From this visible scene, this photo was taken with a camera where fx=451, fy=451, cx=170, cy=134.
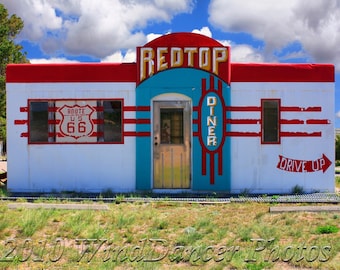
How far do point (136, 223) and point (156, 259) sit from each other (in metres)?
2.02

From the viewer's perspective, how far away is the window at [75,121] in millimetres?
12289

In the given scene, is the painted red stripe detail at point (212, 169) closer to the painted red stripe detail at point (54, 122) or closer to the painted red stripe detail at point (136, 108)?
the painted red stripe detail at point (136, 108)

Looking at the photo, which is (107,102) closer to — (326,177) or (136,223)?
(136,223)

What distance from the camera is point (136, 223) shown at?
8195 millimetres

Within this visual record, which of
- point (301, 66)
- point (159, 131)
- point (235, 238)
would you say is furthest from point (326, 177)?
point (235, 238)

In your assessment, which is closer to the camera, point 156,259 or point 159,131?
point 156,259

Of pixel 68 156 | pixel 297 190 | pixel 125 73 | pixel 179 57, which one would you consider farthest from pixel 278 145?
pixel 68 156

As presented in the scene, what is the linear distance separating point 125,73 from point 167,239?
20.0 feet

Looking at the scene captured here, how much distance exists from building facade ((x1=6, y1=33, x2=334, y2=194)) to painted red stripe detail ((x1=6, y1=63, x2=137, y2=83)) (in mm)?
27

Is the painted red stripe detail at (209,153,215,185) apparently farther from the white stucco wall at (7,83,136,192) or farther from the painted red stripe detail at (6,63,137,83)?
the painted red stripe detail at (6,63,137,83)

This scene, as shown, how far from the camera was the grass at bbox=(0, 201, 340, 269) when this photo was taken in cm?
608

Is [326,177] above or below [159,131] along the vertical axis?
below

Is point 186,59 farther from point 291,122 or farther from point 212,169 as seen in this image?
point 291,122

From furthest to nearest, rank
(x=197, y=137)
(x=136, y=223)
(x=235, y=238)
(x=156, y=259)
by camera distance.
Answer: (x=197, y=137) → (x=136, y=223) → (x=235, y=238) → (x=156, y=259)
